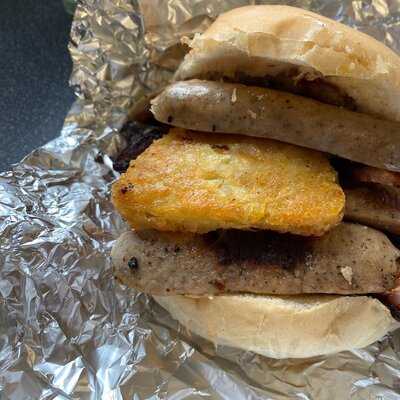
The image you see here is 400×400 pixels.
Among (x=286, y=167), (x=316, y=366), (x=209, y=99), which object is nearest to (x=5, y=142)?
(x=209, y=99)

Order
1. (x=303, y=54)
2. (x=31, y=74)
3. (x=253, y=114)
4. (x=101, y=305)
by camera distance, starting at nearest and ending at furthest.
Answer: (x=303, y=54) → (x=253, y=114) → (x=101, y=305) → (x=31, y=74)

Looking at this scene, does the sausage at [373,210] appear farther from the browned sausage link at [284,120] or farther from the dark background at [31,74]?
the dark background at [31,74]

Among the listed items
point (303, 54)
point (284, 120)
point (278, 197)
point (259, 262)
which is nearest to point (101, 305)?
point (259, 262)

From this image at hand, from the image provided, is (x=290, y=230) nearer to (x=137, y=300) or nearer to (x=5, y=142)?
(x=137, y=300)

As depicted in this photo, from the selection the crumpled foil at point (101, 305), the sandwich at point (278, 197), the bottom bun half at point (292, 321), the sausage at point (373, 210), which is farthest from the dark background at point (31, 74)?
the sausage at point (373, 210)

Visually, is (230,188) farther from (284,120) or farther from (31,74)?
(31,74)

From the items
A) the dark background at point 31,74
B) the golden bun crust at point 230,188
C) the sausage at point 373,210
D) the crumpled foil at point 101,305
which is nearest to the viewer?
the golden bun crust at point 230,188
